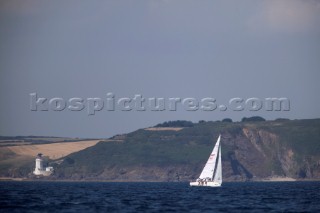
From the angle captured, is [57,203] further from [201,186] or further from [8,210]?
[201,186]

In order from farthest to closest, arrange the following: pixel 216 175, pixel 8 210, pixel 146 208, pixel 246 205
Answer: pixel 216 175, pixel 246 205, pixel 146 208, pixel 8 210

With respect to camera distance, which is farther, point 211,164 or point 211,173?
point 211,173

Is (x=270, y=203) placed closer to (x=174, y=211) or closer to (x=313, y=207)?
(x=313, y=207)

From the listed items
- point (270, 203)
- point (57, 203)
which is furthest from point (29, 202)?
point (270, 203)

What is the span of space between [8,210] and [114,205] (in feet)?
55.8

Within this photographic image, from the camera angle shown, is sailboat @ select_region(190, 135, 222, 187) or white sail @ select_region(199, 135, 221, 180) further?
sailboat @ select_region(190, 135, 222, 187)

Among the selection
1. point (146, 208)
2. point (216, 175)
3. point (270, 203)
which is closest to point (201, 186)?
point (216, 175)

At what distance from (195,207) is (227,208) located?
4.23 metres

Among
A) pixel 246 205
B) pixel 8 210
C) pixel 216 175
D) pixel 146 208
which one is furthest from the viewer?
pixel 216 175

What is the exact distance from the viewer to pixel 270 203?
362ft

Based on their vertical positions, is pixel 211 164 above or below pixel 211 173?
above

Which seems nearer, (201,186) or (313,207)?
(313,207)

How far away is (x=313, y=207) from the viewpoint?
100812 mm

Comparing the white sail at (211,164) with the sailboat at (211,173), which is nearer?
the white sail at (211,164)
